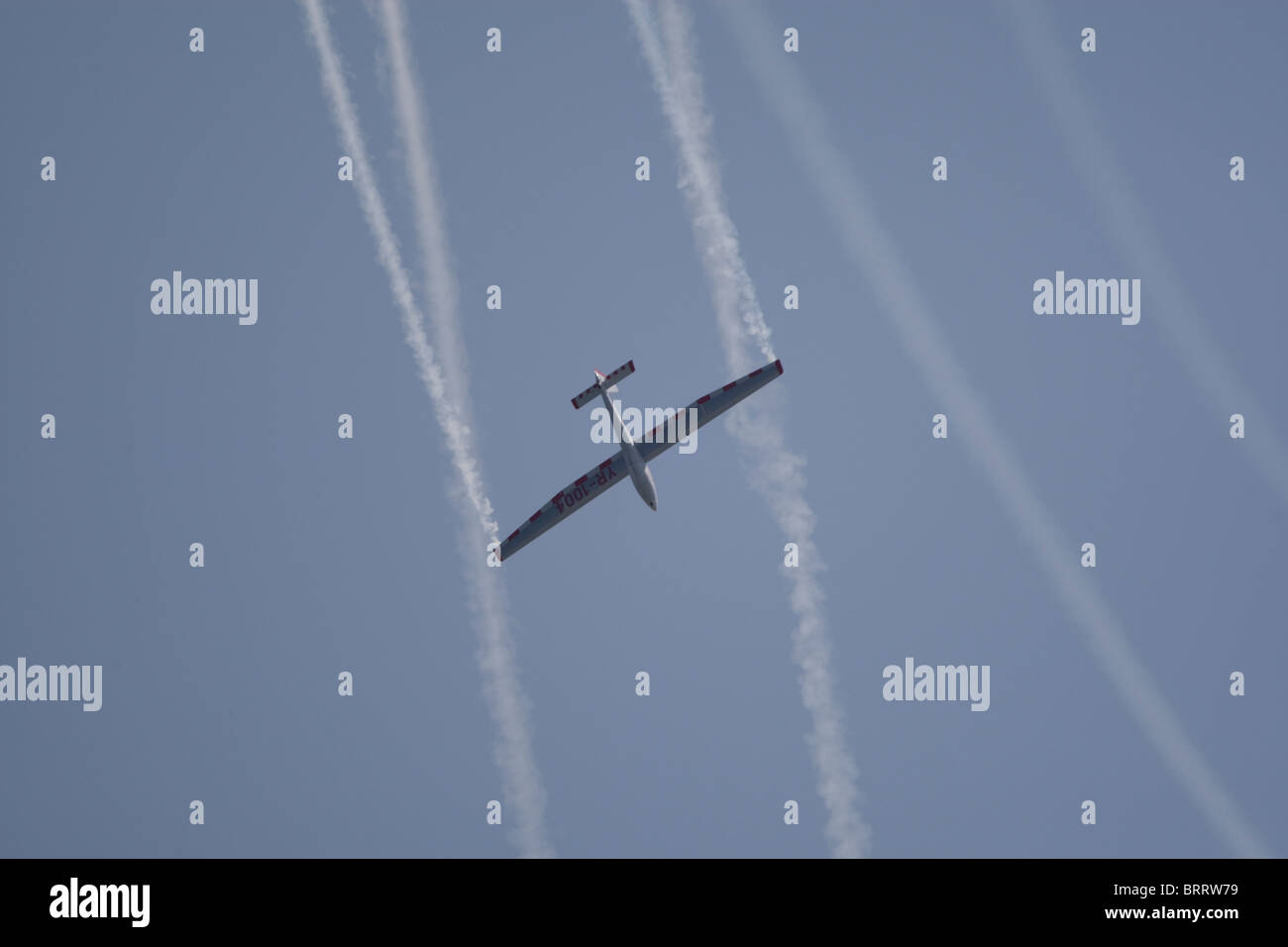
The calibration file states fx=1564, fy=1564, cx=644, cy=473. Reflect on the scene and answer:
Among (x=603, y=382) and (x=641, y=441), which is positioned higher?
(x=603, y=382)

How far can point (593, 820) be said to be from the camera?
9981 cm

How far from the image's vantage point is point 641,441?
72875 mm

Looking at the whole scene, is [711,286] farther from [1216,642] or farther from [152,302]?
[1216,642]

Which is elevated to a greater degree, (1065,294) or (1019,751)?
(1065,294)

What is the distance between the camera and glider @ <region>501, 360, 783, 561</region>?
7094 centimetres

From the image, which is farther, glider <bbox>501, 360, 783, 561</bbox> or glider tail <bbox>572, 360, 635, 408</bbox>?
glider <bbox>501, 360, 783, 561</bbox>

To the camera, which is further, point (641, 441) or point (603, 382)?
point (641, 441)

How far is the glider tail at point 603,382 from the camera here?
68.8m

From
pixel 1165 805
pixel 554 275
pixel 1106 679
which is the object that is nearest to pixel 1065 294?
pixel 1106 679

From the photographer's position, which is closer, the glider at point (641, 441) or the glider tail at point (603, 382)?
the glider tail at point (603, 382)

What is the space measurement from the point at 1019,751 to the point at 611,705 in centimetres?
3216

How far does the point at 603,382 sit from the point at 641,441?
3.90 m

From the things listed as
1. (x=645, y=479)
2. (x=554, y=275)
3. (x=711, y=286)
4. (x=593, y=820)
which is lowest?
(x=593, y=820)

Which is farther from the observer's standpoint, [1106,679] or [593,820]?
[593,820]
